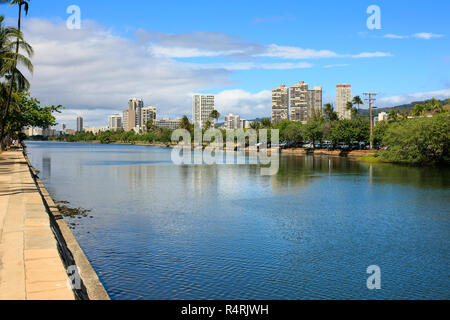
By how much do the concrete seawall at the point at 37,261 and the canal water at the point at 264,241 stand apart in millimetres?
1056

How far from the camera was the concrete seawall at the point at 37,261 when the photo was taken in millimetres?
8547

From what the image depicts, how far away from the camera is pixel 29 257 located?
10.6m

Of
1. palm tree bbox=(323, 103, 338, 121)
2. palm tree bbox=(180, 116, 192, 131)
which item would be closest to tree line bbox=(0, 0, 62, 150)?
palm tree bbox=(323, 103, 338, 121)

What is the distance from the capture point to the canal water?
516 inches

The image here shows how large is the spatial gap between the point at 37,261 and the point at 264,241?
33.1 feet

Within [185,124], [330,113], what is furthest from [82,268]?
[185,124]

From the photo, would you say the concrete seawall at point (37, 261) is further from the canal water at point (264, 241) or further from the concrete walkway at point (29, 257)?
the canal water at point (264, 241)

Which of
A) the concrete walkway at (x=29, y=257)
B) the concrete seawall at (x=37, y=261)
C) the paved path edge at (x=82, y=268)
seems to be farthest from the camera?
the paved path edge at (x=82, y=268)

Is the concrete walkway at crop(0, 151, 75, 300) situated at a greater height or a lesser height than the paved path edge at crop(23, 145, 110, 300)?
greater
